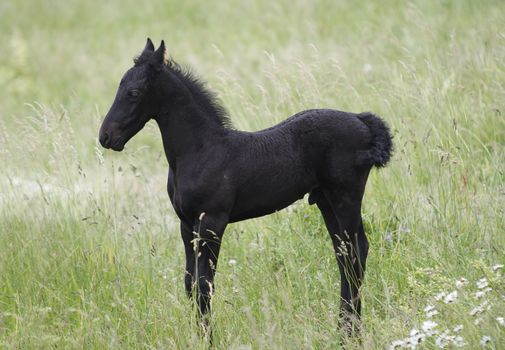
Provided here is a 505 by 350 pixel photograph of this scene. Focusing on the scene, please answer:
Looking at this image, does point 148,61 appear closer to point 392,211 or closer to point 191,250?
point 191,250

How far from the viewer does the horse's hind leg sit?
4535mm

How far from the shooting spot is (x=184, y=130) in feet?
14.4

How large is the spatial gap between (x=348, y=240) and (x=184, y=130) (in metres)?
1.20

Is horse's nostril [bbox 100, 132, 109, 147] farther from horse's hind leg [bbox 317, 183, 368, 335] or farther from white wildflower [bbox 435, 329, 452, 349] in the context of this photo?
white wildflower [bbox 435, 329, 452, 349]

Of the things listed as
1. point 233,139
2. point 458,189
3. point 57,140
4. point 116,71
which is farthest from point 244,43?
point 233,139

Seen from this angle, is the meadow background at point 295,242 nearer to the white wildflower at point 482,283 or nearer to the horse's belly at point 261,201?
the white wildflower at point 482,283

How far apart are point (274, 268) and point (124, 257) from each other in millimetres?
1121

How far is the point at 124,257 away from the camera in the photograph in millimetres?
5703

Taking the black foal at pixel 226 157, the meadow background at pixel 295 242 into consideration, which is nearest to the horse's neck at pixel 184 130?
the black foal at pixel 226 157

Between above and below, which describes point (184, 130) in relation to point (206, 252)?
above

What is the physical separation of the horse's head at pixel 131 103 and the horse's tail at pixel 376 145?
4.12 ft

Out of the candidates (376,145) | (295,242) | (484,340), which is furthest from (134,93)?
(484,340)

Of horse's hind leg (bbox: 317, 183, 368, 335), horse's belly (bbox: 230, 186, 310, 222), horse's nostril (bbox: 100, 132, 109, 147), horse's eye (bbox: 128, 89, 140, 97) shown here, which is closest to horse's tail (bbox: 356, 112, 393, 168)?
horse's hind leg (bbox: 317, 183, 368, 335)

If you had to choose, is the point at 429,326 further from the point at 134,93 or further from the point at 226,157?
the point at 134,93
